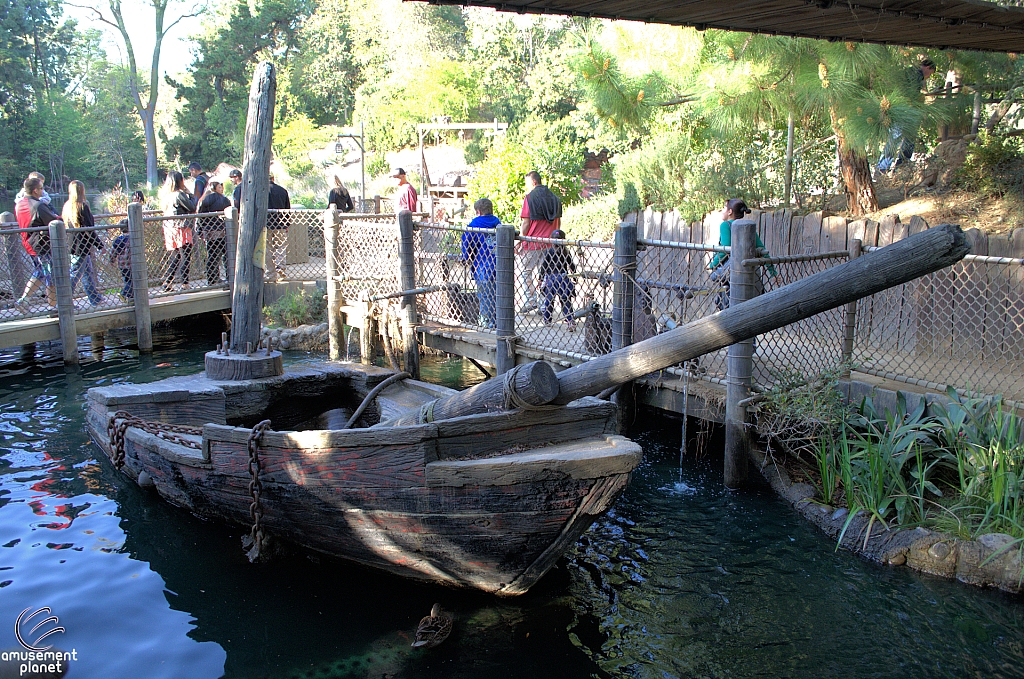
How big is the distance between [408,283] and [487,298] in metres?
0.90

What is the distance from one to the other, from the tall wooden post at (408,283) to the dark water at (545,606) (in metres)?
3.01

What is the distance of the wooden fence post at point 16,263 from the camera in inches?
369

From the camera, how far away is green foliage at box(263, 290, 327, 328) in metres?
11.6

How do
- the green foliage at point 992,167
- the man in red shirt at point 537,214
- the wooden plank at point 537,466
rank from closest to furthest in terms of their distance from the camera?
the wooden plank at point 537,466, the man in red shirt at point 537,214, the green foliage at point 992,167

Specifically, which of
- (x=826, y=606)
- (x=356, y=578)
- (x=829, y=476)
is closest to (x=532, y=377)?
(x=356, y=578)

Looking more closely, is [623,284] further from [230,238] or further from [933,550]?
[230,238]

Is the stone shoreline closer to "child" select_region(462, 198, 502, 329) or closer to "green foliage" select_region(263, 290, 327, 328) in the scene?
"child" select_region(462, 198, 502, 329)

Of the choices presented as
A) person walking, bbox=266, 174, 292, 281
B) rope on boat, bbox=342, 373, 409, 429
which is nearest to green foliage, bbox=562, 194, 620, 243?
person walking, bbox=266, 174, 292, 281

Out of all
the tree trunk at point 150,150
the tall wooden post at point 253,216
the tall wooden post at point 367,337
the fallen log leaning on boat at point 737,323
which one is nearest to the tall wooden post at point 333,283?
the tall wooden post at point 367,337

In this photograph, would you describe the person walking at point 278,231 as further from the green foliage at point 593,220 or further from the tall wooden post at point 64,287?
the green foliage at point 593,220

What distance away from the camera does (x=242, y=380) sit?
6262 millimetres

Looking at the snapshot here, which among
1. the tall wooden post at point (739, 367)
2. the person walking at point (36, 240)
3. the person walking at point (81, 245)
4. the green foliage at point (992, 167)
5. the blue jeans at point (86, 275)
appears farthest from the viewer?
the blue jeans at point (86, 275)

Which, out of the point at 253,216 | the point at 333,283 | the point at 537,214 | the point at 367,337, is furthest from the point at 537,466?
the point at 333,283

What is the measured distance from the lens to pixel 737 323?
3.40 m
